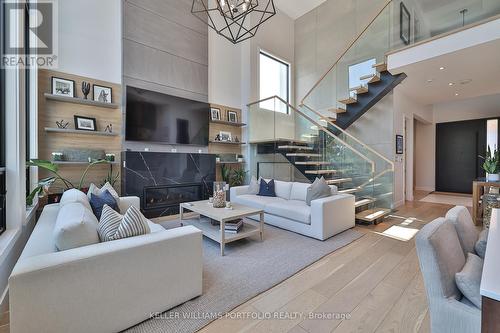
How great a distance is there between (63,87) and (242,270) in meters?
4.03

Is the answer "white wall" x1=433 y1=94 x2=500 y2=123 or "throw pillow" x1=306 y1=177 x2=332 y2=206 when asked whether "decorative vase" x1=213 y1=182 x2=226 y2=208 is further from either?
"white wall" x1=433 y1=94 x2=500 y2=123

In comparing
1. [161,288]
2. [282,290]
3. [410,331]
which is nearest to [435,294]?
[410,331]

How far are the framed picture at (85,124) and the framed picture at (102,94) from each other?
0.38 meters

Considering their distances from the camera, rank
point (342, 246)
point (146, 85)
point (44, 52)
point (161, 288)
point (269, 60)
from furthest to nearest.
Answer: point (269, 60), point (146, 85), point (44, 52), point (342, 246), point (161, 288)

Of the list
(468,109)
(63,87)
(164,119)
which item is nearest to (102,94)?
(63,87)

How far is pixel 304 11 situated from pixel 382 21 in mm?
3018

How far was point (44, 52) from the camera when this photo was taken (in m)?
3.69

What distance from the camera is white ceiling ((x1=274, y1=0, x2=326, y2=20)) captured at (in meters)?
6.88

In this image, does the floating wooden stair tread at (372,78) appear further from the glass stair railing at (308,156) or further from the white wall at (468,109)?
the white wall at (468,109)

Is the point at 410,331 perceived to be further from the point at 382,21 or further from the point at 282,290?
the point at 382,21

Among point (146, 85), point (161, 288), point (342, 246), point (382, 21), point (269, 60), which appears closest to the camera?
point (161, 288)

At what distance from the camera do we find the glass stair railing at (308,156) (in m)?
4.48

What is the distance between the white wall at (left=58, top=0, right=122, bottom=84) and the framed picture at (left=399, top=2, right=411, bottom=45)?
18.1 ft

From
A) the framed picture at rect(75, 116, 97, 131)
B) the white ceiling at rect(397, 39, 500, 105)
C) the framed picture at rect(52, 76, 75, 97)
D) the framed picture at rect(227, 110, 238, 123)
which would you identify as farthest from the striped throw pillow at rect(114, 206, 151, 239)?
the white ceiling at rect(397, 39, 500, 105)
